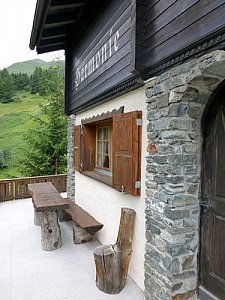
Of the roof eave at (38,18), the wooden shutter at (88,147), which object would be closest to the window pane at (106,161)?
the wooden shutter at (88,147)

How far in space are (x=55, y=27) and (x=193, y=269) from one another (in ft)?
19.8

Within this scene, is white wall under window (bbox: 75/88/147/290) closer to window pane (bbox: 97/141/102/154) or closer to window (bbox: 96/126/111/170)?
window (bbox: 96/126/111/170)

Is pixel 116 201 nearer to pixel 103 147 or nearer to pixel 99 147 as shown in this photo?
pixel 103 147

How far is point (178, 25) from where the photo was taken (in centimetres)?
216

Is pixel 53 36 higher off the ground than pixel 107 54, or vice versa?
pixel 53 36

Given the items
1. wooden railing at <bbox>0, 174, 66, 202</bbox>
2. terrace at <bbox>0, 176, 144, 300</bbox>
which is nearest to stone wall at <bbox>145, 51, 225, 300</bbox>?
terrace at <bbox>0, 176, 144, 300</bbox>

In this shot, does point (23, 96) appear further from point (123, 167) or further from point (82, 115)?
point (123, 167)

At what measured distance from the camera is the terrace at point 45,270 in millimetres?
2893

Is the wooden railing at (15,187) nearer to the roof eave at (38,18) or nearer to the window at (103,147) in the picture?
the window at (103,147)

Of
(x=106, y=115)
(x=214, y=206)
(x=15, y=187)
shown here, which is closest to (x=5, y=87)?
(x=15, y=187)

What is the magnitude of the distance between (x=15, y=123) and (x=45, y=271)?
995 inches

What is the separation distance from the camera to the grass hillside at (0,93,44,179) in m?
18.3

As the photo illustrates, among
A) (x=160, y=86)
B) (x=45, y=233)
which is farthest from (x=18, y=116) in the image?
(x=160, y=86)

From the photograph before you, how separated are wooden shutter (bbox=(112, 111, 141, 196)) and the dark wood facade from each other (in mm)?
470
